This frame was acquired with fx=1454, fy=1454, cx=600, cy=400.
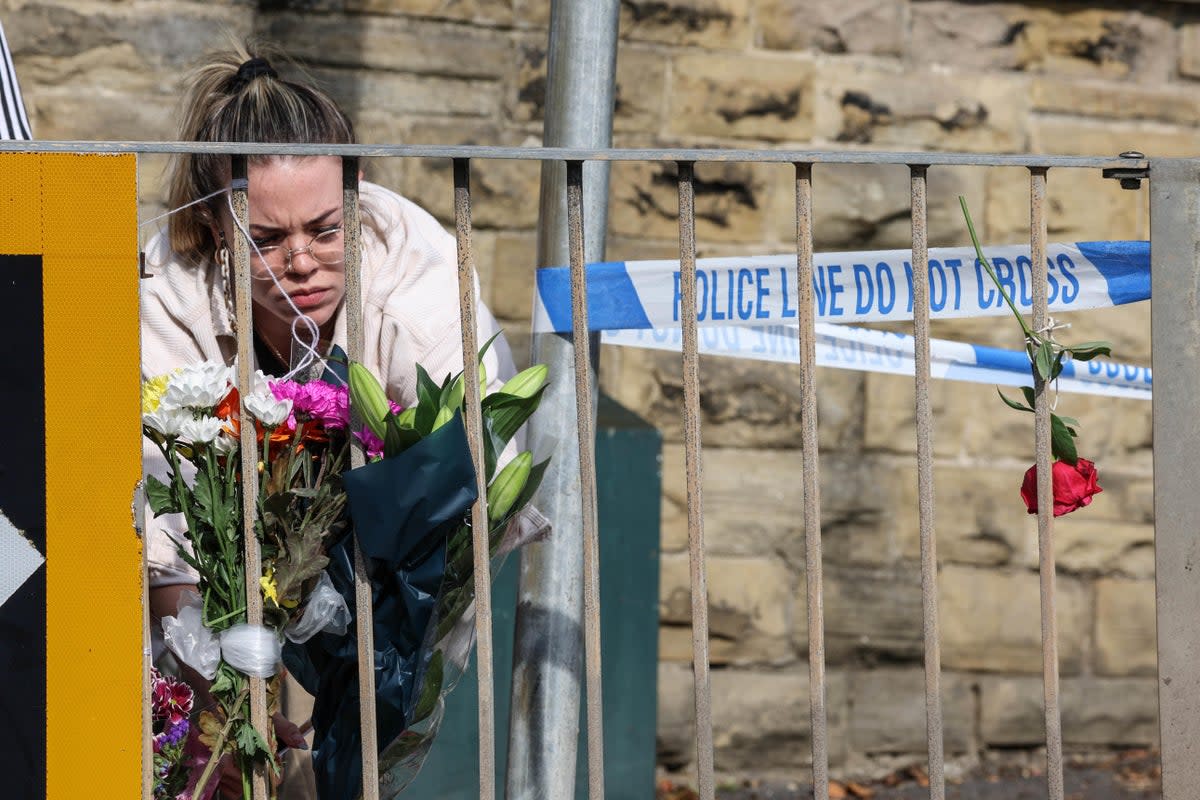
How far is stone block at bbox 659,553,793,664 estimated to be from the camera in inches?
168

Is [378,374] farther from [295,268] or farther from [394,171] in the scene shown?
[394,171]

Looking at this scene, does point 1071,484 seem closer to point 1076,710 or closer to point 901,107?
point 901,107

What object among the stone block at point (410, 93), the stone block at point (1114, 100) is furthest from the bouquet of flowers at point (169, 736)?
the stone block at point (1114, 100)

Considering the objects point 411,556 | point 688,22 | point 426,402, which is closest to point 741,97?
point 688,22

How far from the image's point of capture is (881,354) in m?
2.90

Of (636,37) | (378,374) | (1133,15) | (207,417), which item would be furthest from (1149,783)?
(207,417)

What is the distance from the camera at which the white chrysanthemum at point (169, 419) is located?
2.01m

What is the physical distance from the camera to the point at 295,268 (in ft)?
7.94

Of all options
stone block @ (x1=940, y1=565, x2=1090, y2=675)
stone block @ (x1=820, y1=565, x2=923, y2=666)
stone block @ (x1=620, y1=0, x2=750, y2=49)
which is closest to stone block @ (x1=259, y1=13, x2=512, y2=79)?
stone block @ (x1=620, y1=0, x2=750, y2=49)

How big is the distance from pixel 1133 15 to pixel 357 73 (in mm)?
2321

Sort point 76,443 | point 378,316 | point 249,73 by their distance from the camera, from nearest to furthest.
A: point 76,443 < point 378,316 < point 249,73

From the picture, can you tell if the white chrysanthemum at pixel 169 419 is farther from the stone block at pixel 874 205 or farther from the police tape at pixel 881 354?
the stone block at pixel 874 205

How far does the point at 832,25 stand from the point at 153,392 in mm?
2817

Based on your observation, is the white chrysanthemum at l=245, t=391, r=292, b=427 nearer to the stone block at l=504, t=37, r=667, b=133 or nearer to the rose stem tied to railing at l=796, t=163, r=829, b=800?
the rose stem tied to railing at l=796, t=163, r=829, b=800
